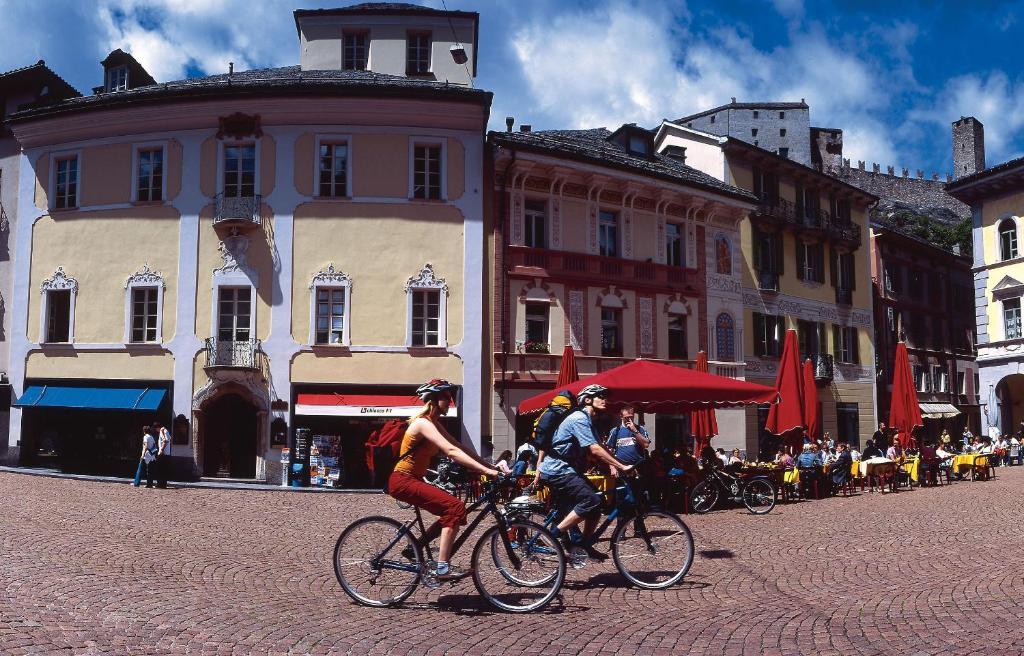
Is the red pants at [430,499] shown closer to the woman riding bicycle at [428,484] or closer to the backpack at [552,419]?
the woman riding bicycle at [428,484]

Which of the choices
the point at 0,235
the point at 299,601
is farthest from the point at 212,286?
the point at 299,601

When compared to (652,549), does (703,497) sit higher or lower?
lower

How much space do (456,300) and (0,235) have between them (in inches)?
557

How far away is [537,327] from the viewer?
2647cm

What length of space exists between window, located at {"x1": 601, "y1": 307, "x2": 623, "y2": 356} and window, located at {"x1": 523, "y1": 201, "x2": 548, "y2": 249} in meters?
2.91

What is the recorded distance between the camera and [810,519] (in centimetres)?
1427

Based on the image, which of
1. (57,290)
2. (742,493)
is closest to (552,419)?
(742,493)

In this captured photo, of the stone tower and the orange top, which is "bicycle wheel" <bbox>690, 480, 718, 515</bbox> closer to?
the orange top

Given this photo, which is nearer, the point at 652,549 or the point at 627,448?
the point at 652,549

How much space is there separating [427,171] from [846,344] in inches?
802

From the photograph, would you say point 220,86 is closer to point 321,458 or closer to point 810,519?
point 321,458

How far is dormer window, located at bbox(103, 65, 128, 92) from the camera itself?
28.6 meters

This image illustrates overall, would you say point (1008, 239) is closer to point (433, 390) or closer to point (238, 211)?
point (238, 211)

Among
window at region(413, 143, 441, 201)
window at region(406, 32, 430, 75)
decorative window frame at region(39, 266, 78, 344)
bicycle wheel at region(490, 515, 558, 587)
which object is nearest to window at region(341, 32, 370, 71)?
window at region(406, 32, 430, 75)
